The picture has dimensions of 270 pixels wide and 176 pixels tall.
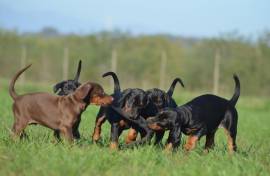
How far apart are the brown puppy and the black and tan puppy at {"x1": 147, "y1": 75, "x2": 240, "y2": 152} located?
0.99 m

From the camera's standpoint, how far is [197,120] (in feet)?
30.8

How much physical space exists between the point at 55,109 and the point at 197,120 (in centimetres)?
229

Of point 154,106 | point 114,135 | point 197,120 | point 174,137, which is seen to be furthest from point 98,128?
point 197,120

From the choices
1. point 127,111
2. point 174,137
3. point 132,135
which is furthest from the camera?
point 132,135

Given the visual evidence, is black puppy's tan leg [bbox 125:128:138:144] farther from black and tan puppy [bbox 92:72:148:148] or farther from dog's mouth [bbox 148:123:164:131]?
dog's mouth [bbox 148:123:164:131]

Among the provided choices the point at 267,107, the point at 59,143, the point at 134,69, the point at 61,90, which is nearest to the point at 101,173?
the point at 59,143

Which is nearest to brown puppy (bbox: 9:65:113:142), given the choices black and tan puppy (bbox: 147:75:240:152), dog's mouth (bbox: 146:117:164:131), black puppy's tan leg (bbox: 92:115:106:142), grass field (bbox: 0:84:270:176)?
grass field (bbox: 0:84:270:176)

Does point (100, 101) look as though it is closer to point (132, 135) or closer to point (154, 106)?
point (132, 135)

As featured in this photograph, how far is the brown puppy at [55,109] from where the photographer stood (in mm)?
8711

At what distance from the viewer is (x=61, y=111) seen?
8.80 m

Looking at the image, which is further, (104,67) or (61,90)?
(104,67)

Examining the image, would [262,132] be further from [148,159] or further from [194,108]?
[148,159]

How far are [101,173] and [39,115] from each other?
→ 2.33 meters

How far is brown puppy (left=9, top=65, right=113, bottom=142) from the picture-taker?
871cm
